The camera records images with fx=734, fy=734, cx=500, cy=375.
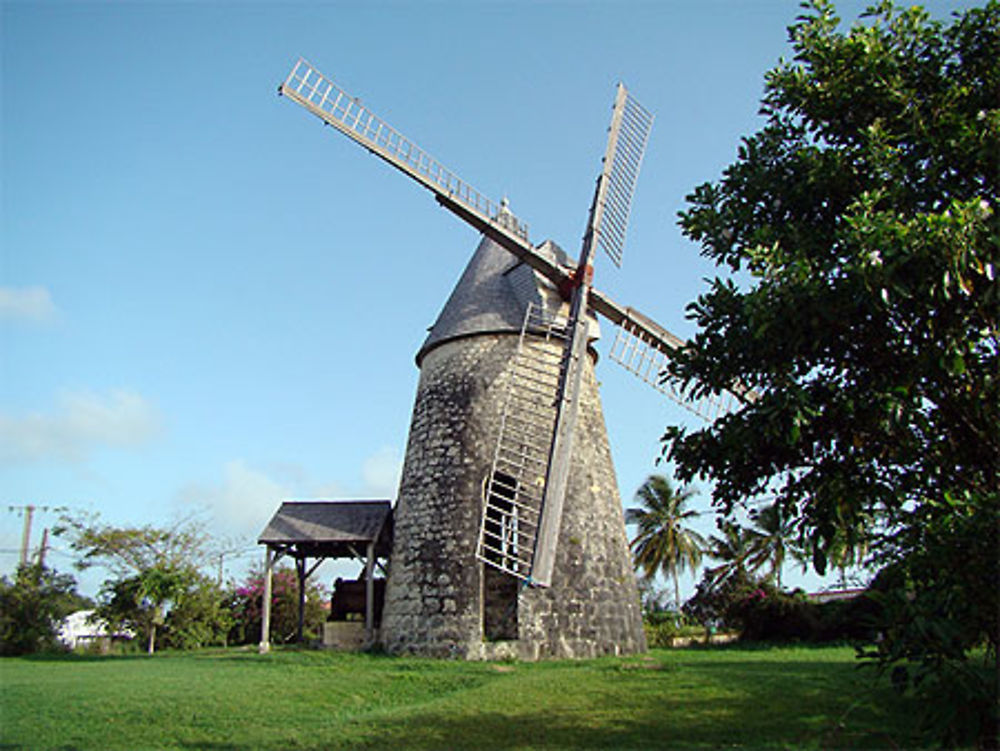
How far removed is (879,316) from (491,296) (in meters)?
11.2

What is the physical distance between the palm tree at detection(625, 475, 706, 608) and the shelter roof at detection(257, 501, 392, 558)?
58.2 feet

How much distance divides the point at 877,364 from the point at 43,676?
14.6 meters

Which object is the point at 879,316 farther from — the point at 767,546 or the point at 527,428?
the point at 767,546

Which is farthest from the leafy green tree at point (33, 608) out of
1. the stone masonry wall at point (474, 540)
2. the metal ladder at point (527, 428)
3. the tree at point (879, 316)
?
the tree at point (879, 316)

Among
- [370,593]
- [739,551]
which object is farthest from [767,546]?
[370,593]

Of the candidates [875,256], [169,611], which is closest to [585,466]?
[875,256]

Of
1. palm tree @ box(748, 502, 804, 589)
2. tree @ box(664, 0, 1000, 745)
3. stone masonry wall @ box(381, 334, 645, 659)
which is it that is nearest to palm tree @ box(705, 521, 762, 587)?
palm tree @ box(748, 502, 804, 589)

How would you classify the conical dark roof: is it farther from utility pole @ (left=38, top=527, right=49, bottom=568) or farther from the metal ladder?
utility pole @ (left=38, top=527, right=49, bottom=568)

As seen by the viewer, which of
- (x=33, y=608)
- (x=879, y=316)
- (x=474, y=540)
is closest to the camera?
(x=879, y=316)

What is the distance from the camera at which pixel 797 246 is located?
240 inches

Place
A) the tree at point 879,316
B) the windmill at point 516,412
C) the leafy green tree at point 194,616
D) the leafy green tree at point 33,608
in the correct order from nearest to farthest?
the tree at point 879,316 → the windmill at point 516,412 → the leafy green tree at point 194,616 → the leafy green tree at point 33,608

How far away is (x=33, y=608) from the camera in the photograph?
72.5 feet

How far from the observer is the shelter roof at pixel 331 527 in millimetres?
16578

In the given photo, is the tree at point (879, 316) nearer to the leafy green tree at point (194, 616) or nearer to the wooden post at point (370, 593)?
the wooden post at point (370, 593)
